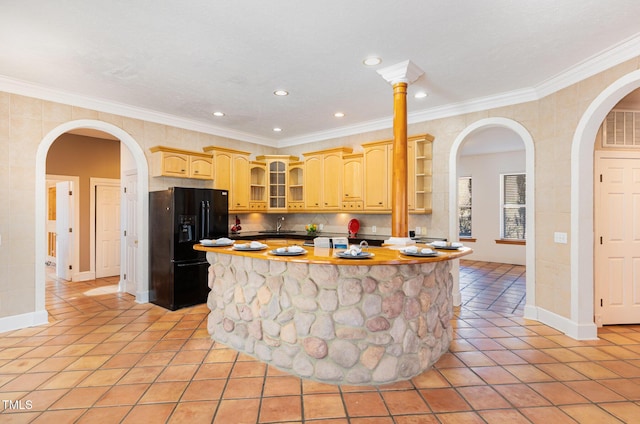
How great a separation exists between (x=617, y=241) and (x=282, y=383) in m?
4.04

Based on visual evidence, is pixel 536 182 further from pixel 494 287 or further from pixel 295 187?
pixel 295 187

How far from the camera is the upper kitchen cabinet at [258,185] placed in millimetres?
6271

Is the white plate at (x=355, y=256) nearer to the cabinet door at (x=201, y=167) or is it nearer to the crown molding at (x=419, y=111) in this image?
the crown molding at (x=419, y=111)

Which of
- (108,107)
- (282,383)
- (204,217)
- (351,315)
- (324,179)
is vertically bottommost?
(282,383)

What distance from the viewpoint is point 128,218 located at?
17.5ft

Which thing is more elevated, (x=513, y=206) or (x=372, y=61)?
(x=372, y=61)

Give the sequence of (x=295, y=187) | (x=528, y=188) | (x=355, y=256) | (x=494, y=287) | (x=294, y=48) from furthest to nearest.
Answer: (x=295, y=187) < (x=494, y=287) < (x=528, y=188) < (x=294, y=48) < (x=355, y=256)

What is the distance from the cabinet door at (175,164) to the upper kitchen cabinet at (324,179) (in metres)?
2.10

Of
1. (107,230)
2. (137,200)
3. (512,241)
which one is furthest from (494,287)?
(107,230)

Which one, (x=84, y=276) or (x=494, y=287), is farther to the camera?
(x=84, y=276)

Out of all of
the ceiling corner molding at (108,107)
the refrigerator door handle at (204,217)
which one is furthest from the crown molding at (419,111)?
the refrigerator door handle at (204,217)

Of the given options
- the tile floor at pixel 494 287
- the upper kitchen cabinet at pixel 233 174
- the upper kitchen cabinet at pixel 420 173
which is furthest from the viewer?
the upper kitchen cabinet at pixel 233 174

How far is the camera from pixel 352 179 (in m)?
5.61

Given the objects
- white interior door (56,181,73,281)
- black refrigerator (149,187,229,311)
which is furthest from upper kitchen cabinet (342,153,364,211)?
white interior door (56,181,73,281)
